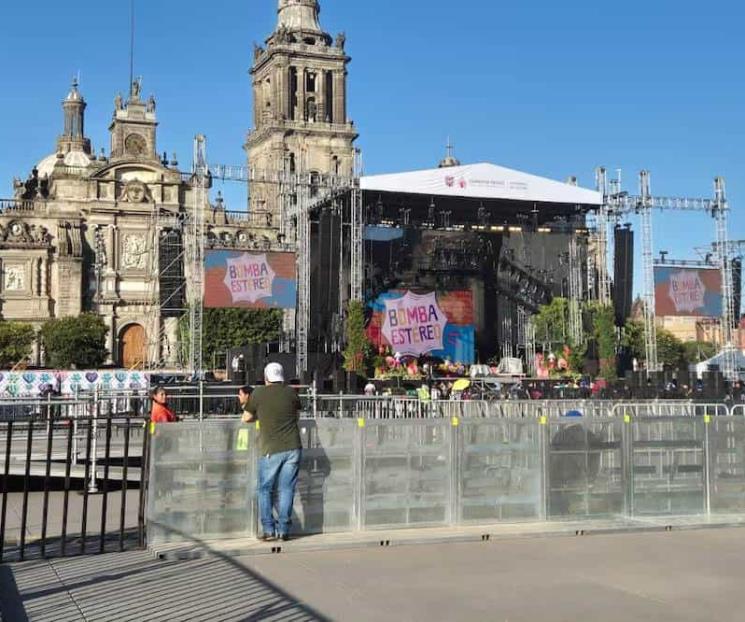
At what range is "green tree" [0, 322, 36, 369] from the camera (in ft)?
195

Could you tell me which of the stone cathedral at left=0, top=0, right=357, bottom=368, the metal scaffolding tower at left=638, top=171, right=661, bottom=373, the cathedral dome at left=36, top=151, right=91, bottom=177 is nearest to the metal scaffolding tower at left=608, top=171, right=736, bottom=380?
the metal scaffolding tower at left=638, top=171, right=661, bottom=373

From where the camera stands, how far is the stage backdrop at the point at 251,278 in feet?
129

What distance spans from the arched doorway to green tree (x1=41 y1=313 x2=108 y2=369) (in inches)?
184

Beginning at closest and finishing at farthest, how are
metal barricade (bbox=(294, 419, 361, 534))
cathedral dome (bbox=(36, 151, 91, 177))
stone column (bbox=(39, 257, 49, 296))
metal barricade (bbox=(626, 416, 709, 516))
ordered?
metal barricade (bbox=(294, 419, 361, 534)) → metal barricade (bbox=(626, 416, 709, 516)) → stone column (bbox=(39, 257, 49, 296)) → cathedral dome (bbox=(36, 151, 91, 177))

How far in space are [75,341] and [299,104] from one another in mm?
25316

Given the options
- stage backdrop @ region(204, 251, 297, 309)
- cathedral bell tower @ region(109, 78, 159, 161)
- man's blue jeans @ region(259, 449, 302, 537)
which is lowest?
man's blue jeans @ region(259, 449, 302, 537)

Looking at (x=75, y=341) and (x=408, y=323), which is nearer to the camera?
(x=408, y=323)

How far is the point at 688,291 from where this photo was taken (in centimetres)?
4509

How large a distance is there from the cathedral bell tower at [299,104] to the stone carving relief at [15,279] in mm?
17494

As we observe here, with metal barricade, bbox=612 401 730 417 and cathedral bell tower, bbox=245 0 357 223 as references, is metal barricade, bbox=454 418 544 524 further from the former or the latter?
cathedral bell tower, bbox=245 0 357 223

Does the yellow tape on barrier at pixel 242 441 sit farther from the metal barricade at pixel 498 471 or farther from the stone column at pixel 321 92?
the stone column at pixel 321 92

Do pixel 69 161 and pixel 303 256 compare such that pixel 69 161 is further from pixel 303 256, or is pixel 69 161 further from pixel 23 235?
pixel 303 256

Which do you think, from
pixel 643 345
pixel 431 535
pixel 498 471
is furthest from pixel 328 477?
pixel 643 345

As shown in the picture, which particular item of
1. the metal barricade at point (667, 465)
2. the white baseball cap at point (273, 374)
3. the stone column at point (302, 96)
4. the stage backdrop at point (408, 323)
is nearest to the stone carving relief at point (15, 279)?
the stone column at point (302, 96)
